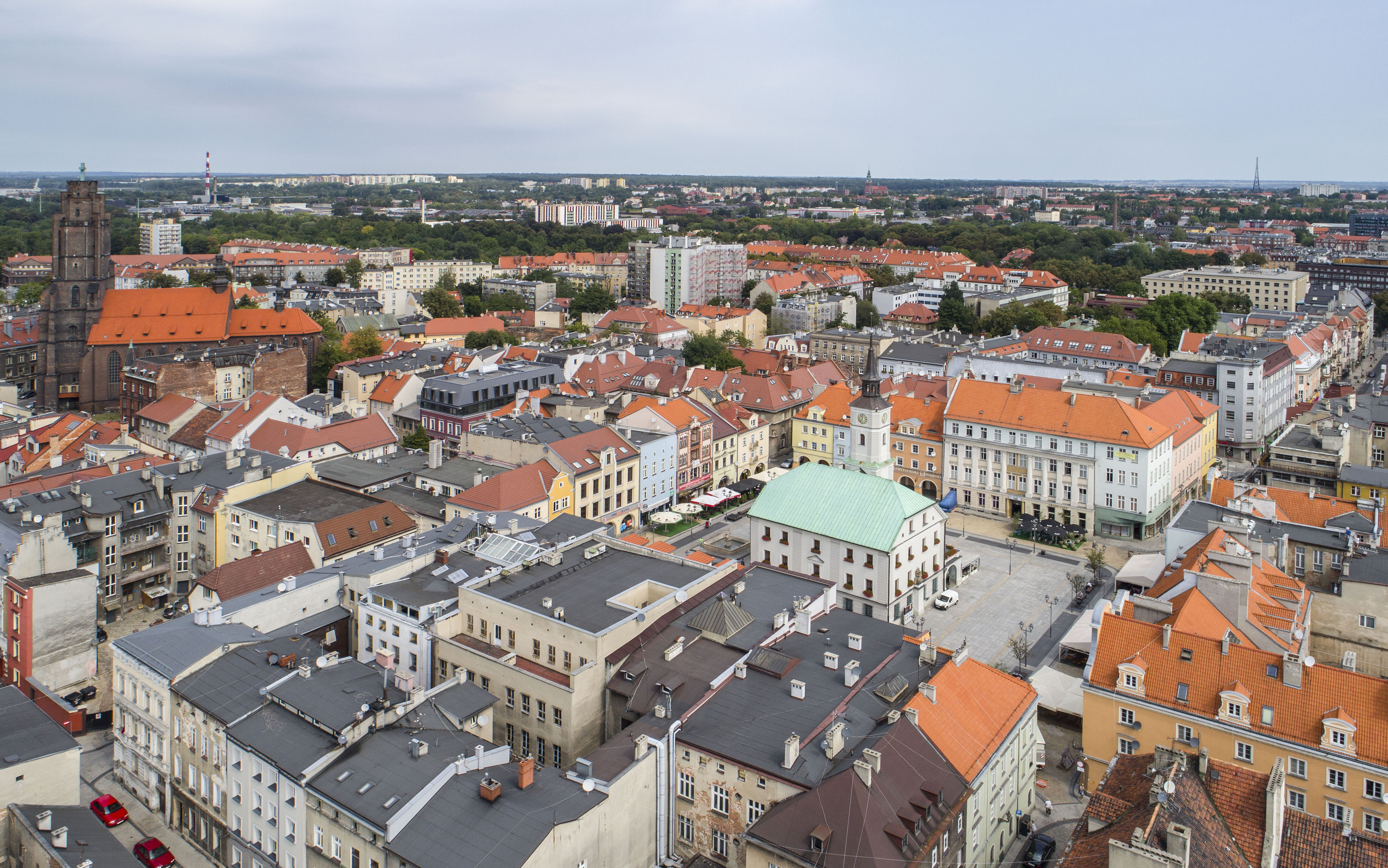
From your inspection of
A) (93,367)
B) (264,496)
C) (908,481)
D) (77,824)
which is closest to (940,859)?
(77,824)

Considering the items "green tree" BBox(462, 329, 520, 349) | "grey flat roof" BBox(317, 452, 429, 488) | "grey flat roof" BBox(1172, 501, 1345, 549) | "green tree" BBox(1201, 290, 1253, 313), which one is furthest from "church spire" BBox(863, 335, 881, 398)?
"green tree" BBox(1201, 290, 1253, 313)

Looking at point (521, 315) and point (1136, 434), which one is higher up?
point (521, 315)

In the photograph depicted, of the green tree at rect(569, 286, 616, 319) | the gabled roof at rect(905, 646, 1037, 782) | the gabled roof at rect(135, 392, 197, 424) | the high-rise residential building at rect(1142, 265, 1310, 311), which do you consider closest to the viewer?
the gabled roof at rect(905, 646, 1037, 782)

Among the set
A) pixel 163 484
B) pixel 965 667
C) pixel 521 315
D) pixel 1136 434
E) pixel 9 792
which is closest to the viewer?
pixel 9 792

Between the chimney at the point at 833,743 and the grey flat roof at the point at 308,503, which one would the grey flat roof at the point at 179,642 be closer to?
the grey flat roof at the point at 308,503

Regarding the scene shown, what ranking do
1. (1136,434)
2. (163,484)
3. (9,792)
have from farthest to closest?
1. (1136,434)
2. (163,484)
3. (9,792)

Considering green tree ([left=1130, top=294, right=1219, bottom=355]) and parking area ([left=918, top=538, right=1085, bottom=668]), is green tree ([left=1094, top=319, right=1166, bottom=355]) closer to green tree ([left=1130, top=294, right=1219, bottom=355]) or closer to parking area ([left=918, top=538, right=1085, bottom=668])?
green tree ([left=1130, top=294, right=1219, bottom=355])

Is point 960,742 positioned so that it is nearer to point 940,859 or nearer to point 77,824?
point 940,859
